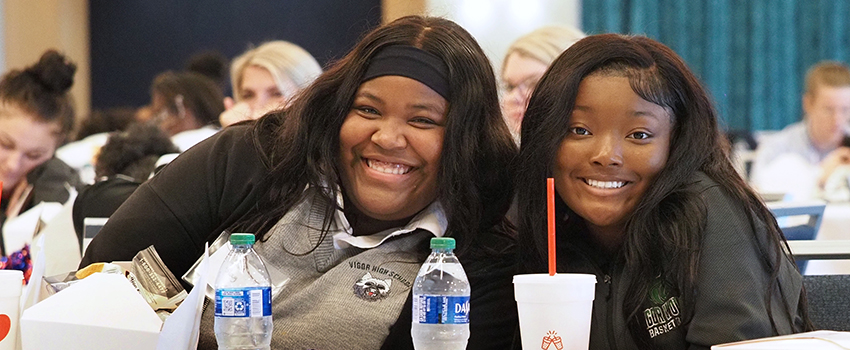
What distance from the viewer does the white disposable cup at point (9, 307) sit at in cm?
157

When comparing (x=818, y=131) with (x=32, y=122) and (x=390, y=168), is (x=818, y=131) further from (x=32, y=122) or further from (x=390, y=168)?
(x=390, y=168)

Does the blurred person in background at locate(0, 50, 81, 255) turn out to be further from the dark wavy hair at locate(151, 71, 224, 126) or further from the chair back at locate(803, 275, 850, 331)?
the chair back at locate(803, 275, 850, 331)

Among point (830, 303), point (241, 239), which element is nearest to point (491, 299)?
point (241, 239)

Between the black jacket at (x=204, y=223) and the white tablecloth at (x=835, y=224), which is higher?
the black jacket at (x=204, y=223)

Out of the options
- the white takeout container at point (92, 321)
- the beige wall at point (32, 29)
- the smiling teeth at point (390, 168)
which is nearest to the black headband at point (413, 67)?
the smiling teeth at point (390, 168)

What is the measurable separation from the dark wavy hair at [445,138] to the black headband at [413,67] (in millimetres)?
15

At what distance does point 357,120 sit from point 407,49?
180mm

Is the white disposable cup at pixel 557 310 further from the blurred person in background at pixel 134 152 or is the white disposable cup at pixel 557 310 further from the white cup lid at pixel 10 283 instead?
the blurred person in background at pixel 134 152

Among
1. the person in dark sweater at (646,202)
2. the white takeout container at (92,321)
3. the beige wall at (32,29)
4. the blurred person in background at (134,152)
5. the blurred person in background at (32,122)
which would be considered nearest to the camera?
the white takeout container at (92,321)

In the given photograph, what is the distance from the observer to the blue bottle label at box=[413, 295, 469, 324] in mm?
1575

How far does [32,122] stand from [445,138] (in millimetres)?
2620

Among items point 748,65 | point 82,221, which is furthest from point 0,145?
point 748,65

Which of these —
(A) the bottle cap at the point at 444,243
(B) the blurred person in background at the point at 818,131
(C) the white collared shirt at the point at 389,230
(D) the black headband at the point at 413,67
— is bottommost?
(B) the blurred person in background at the point at 818,131

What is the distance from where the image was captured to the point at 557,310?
1.53m
